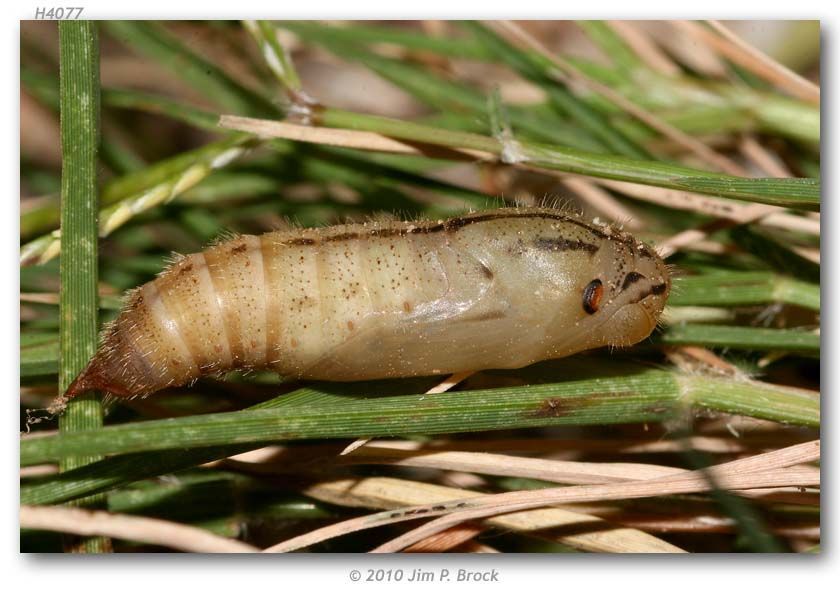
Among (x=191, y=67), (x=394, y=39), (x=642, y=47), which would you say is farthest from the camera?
(x=642, y=47)

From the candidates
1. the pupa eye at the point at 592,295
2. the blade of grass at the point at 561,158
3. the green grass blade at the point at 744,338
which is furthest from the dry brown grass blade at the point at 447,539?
the blade of grass at the point at 561,158

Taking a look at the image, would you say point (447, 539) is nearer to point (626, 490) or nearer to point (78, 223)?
point (626, 490)

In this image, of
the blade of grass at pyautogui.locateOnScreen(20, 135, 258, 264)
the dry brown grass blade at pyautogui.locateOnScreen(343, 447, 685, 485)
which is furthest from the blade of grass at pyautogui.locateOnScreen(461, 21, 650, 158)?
the dry brown grass blade at pyautogui.locateOnScreen(343, 447, 685, 485)

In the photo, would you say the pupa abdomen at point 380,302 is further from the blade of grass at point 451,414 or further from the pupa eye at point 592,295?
the blade of grass at point 451,414

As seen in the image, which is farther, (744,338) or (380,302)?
(744,338)

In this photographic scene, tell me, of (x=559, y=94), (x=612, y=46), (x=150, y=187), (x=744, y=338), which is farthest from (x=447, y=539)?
(x=612, y=46)
